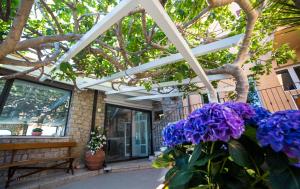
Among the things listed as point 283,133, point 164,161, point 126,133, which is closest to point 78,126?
point 126,133

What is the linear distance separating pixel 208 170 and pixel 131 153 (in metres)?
7.36

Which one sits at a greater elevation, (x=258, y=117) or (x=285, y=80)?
(x=285, y=80)

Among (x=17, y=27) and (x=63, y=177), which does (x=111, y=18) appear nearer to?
(x=17, y=27)

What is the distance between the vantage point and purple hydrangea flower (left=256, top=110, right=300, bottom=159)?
0.49 m

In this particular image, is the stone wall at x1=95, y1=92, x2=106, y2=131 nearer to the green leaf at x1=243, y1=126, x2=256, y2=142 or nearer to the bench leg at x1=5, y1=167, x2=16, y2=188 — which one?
the bench leg at x1=5, y1=167, x2=16, y2=188

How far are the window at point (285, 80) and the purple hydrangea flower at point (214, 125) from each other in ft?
23.1

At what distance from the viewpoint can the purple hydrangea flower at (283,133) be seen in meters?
0.49

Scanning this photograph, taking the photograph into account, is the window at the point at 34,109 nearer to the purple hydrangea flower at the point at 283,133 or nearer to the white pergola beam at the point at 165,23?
the white pergola beam at the point at 165,23

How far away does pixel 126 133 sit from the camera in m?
7.75

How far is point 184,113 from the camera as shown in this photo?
6.95 meters

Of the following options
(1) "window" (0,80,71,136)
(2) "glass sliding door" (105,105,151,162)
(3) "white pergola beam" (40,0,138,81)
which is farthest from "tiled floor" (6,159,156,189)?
(3) "white pergola beam" (40,0,138,81)

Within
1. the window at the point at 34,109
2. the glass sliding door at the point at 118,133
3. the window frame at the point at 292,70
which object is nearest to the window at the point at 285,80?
the window frame at the point at 292,70

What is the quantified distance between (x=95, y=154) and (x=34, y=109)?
235cm

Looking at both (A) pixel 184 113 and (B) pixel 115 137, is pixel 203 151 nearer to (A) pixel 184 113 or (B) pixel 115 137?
(A) pixel 184 113
